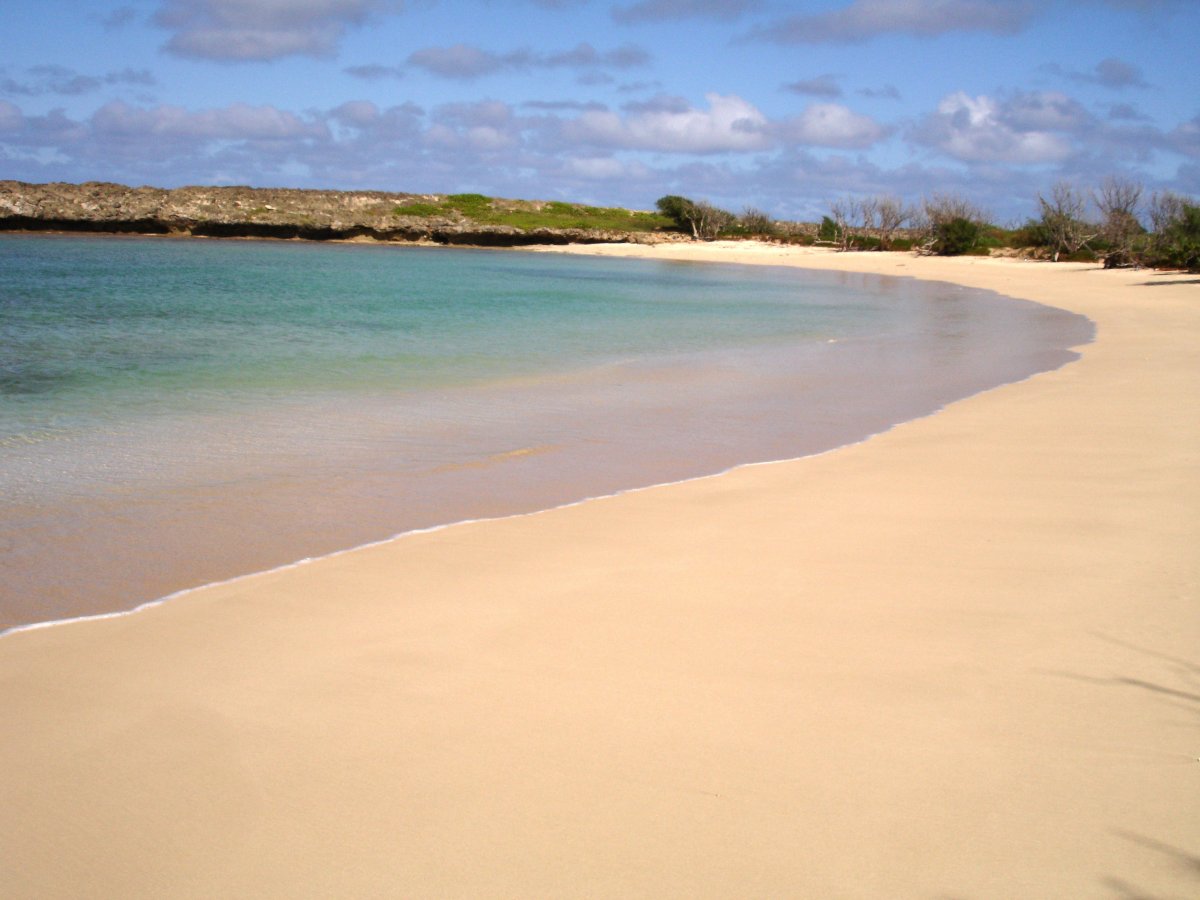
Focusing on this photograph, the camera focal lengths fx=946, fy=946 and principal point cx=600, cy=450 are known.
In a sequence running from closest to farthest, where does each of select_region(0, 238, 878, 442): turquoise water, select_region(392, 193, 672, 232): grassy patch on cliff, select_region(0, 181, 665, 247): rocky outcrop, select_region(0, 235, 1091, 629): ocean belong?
select_region(0, 235, 1091, 629): ocean
select_region(0, 238, 878, 442): turquoise water
select_region(0, 181, 665, 247): rocky outcrop
select_region(392, 193, 672, 232): grassy patch on cliff

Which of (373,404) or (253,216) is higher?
(253,216)

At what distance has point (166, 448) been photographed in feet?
25.5

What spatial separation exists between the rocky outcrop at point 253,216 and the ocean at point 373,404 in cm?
3964

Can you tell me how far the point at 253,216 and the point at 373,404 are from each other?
59.9 m

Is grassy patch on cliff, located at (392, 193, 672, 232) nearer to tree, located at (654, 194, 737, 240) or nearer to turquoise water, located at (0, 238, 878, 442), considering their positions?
tree, located at (654, 194, 737, 240)

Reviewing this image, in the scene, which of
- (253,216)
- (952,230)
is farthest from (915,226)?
(253,216)

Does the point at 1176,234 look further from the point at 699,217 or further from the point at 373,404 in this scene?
the point at 699,217

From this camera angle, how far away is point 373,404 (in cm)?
1015

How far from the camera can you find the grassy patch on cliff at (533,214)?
2822 inches

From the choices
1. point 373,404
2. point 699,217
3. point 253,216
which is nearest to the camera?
point 373,404

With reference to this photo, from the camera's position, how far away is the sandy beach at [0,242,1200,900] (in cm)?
241

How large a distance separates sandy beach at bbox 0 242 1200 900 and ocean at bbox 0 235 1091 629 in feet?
3.26

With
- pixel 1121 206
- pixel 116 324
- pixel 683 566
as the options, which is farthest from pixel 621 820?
pixel 1121 206

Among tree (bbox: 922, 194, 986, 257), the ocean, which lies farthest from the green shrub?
the ocean
